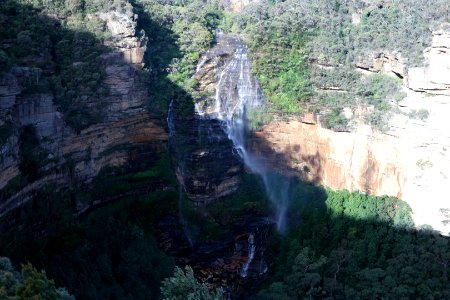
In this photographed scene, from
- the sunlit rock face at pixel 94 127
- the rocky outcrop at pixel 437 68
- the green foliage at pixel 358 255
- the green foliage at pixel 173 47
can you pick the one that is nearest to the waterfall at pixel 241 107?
the green foliage at pixel 173 47

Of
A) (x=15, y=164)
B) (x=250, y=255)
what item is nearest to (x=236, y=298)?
(x=250, y=255)

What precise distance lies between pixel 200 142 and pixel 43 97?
8137 millimetres

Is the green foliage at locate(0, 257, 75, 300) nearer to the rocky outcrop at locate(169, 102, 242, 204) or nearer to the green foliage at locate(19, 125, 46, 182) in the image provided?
the green foliage at locate(19, 125, 46, 182)

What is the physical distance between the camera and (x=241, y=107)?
1055 inches

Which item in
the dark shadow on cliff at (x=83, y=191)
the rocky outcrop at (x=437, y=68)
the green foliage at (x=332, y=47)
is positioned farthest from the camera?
the green foliage at (x=332, y=47)

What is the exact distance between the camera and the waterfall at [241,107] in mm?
26391

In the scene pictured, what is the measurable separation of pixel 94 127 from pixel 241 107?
7.85 meters

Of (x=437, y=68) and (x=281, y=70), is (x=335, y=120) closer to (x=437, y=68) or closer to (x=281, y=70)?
(x=281, y=70)

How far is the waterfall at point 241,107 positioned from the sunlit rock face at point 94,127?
3.55 metres

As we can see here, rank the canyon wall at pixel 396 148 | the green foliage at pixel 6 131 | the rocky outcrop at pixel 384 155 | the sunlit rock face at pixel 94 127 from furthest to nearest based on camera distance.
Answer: the rocky outcrop at pixel 384 155 < the canyon wall at pixel 396 148 < the sunlit rock face at pixel 94 127 < the green foliage at pixel 6 131

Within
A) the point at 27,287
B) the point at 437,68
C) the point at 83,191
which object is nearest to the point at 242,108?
the point at 83,191

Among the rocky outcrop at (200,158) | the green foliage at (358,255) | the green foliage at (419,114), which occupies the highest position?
the green foliage at (419,114)

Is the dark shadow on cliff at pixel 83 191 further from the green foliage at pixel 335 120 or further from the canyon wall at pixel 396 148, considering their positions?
the green foliage at pixel 335 120

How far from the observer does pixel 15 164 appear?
18344 millimetres
